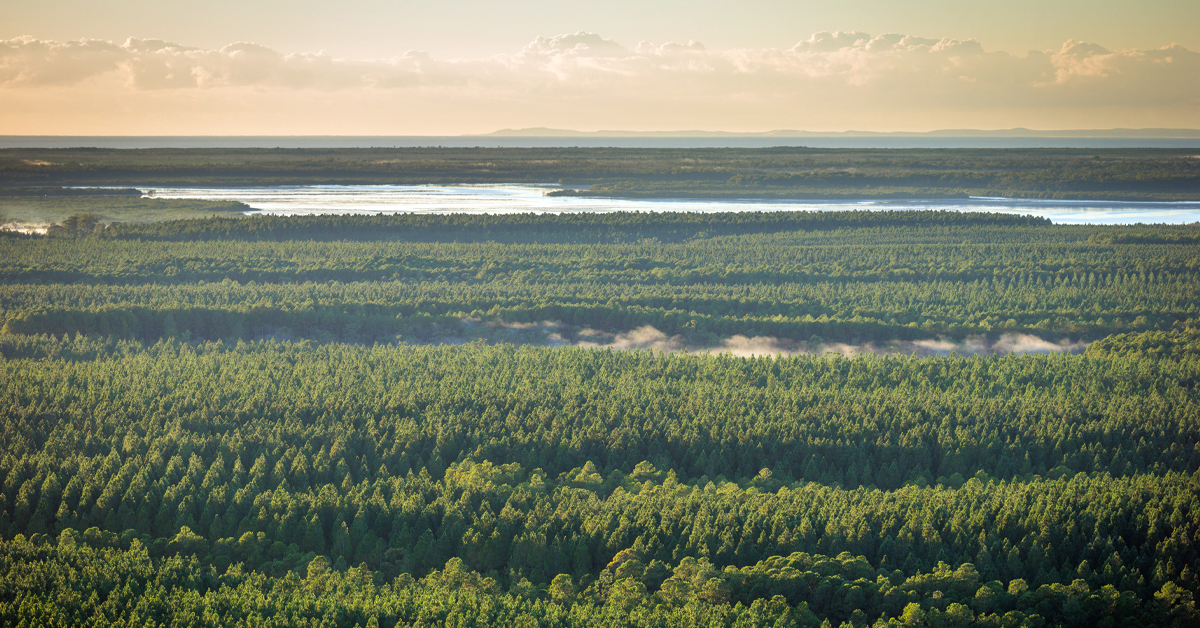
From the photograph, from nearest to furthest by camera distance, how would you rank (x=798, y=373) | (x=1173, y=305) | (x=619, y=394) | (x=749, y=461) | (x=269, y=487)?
(x=269, y=487) → (x=749, y=461) → (x=619, y=394) → (x=798, y=373) → (x=1173, y=305)

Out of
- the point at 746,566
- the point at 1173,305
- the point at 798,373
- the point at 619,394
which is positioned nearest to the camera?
the point at 746,566

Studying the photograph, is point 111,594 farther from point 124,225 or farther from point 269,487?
point 124,225

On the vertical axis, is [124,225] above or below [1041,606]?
above

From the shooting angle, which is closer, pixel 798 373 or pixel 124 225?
pixel 798 373

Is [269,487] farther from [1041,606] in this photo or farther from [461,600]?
[1041,606]

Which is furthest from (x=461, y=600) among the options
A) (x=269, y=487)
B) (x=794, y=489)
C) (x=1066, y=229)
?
(x=1066, y=229)

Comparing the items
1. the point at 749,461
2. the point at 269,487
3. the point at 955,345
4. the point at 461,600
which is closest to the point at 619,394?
the point at 749,461
